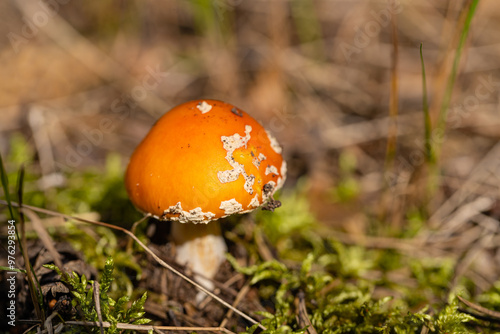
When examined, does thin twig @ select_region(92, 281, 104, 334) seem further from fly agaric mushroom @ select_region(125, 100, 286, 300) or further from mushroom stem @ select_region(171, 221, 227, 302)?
mushroom stem @ select_region(171, 221, 227, 302)

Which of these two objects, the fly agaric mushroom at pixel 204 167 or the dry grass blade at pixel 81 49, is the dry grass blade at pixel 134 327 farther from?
the dry grass blade at pixel 81 49
